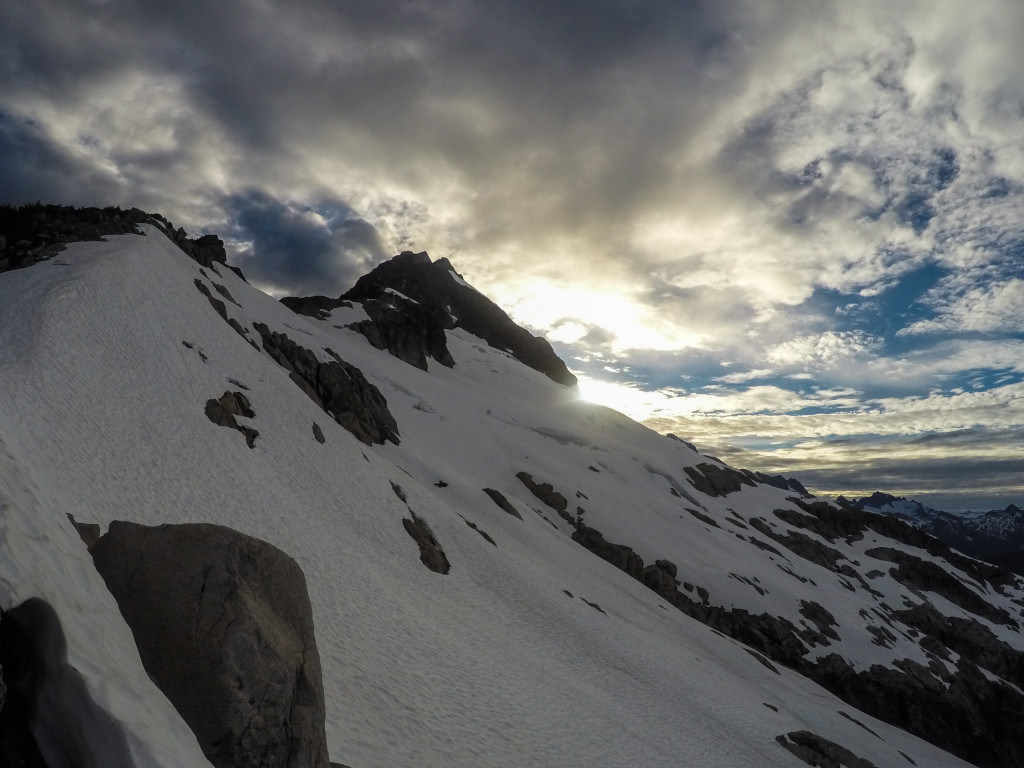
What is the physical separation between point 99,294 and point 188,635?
28558 mm

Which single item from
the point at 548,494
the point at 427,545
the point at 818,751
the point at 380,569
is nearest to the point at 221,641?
the point at 380,569

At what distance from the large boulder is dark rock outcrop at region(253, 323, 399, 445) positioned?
34613 mm

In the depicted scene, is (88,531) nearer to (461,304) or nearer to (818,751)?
(818,751)

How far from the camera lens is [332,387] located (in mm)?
45812

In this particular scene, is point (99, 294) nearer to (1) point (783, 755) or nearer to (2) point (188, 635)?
(2) point (188, 635)

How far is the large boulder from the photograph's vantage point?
7.28 m

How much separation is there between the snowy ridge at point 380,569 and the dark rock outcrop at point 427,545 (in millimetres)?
635

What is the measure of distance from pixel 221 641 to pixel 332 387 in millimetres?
40025

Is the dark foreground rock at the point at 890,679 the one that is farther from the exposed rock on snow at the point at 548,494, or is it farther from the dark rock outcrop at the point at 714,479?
the dark rock outcrop at the point at 714,479

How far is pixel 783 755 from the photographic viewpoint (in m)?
26.5

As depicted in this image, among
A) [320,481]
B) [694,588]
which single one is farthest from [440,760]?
[694,588]

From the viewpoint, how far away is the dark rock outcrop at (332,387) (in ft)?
144

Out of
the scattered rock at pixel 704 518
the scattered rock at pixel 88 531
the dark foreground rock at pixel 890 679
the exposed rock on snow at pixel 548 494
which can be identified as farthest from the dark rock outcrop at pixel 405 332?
the scattered rock at pixel 88 531

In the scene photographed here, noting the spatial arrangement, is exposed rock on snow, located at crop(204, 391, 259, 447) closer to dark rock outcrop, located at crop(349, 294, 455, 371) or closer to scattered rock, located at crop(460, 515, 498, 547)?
scattered rock, located at crop(460, 515, 498, 547)
